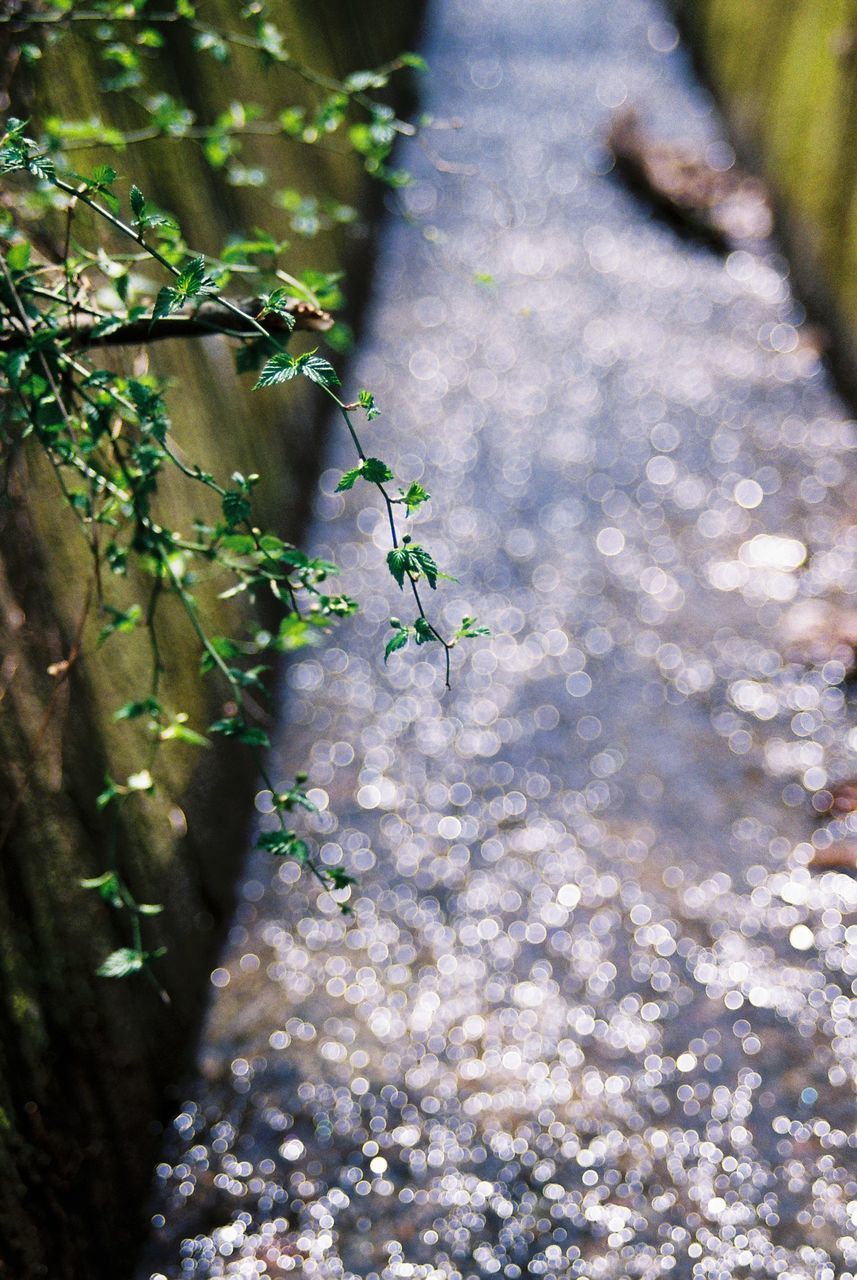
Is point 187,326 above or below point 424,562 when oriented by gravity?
above

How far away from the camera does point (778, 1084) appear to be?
271cm

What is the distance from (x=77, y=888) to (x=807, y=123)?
5353mm

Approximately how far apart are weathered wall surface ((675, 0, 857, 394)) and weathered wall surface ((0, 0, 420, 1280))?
10.6 ft

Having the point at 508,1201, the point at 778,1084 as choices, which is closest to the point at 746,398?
the point at 778,1084

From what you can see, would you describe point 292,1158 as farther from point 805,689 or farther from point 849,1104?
point 805,689

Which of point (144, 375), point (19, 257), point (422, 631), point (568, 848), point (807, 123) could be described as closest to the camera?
point (422, 631)

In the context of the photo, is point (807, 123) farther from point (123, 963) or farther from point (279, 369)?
point (123, 963)

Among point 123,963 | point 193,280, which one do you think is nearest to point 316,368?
point 193,280

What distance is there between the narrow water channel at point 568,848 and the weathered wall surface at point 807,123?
0.25 metres

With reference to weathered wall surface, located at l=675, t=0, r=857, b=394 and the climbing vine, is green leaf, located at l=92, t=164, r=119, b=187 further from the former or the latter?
weathered wall surface, located at l=675, t=0, r=857, b=394

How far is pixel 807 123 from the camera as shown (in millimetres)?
5898

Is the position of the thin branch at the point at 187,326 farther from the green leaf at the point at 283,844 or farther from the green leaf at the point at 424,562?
the green leaf at the point at 283,844

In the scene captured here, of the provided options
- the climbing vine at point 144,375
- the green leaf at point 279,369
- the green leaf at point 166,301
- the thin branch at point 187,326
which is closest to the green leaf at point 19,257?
the climbing vine at point 144,375

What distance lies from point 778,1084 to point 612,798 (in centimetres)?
98
